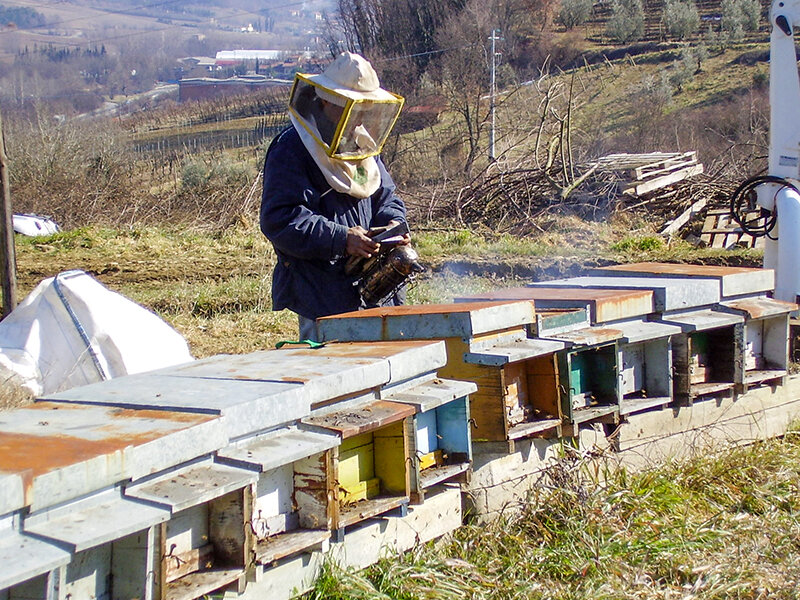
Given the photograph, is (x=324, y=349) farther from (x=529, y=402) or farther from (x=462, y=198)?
(x=462, y=198)

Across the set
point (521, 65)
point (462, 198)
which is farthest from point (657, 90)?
point (462, 198)

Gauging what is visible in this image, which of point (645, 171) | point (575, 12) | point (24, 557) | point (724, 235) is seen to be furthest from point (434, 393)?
point (575, 12)

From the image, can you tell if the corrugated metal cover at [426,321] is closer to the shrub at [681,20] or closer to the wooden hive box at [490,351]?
the wooden hive box at [490,351]

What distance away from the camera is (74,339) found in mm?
4637

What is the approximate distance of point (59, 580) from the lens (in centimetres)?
191

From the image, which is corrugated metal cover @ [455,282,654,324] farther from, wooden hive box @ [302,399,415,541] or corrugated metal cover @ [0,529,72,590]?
corrugated metal cover @ [0,529,72,590]

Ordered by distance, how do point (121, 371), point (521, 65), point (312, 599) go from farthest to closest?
point (521, 65) < point (121, 371) < point (312, 599)

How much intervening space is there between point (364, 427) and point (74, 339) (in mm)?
2469

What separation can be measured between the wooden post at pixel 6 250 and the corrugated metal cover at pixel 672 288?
3.50 meters

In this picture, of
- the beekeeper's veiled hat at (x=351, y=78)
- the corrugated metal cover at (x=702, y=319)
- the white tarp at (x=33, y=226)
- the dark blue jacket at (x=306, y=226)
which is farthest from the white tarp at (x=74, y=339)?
the white tarp at (x=33, y=226)

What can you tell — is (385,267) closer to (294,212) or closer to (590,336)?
(294,212)

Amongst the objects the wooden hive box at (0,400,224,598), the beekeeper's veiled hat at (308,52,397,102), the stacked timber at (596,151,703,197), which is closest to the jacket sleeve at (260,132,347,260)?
the beekeeper's veiled hat at (308,52,397,102)

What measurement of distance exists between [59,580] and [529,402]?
2191mm

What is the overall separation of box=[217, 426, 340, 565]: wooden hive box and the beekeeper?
129 centimetres
